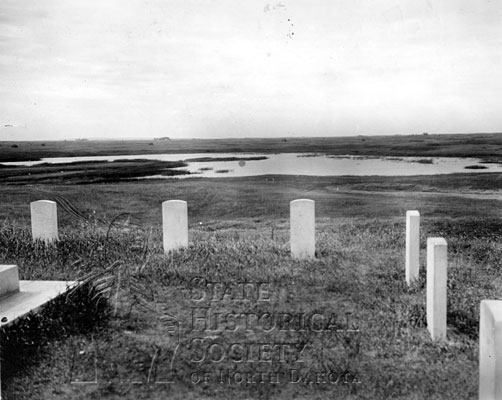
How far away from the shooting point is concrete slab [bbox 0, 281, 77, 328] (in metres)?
4.92

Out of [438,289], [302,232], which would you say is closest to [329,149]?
[302,232]

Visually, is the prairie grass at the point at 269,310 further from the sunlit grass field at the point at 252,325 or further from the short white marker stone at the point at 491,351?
the short white marker stone at the point at 491,351

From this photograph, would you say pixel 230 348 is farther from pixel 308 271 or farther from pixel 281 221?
pixel 281 221

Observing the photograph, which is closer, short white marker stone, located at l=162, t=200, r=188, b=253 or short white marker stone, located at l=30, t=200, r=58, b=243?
short white marker stone, located at l=162, t=200, r=188, b=253

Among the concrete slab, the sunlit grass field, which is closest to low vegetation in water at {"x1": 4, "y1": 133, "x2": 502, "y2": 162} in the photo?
the sunlit grass field

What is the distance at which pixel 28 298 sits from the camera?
5504mm

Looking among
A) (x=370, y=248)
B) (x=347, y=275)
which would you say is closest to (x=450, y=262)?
(x=370, y=248)

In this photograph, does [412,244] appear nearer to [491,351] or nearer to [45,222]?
[491,351]

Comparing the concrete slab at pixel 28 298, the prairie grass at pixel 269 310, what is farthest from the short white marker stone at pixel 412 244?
the concrete slab at pixel 28 298

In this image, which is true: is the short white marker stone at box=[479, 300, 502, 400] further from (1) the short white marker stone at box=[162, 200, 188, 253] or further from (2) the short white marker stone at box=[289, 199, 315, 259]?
(1) the short white marker stone at box=[162, 200, 188, 253]

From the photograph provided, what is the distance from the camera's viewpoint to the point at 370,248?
30.4 ft

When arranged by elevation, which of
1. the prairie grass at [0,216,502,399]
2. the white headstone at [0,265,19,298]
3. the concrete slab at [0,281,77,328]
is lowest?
the prairie grass at [0,216,502,399]

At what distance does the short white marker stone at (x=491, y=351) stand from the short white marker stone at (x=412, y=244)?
11.4ft

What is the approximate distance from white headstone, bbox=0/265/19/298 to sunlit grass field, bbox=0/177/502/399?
85 cm
